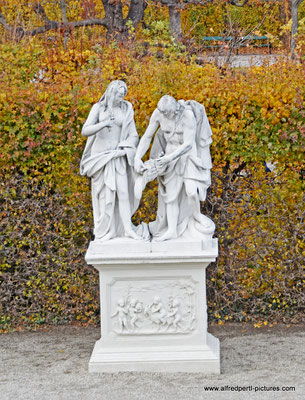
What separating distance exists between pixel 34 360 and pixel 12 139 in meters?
2.42

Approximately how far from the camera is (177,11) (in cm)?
1672

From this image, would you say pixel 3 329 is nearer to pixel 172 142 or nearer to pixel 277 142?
pixel 172 142

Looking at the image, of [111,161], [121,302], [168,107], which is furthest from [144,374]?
[168,107]

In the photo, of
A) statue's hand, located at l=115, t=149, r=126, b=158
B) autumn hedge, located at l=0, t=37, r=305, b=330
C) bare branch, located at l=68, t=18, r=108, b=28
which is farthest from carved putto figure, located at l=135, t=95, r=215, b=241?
bare branch, located at l=68, t=18, r=108, b=28

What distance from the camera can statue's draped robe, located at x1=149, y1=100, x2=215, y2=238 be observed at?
7.10 m

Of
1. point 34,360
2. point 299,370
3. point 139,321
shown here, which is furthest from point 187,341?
point 34,360

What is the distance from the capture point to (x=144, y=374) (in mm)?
7086

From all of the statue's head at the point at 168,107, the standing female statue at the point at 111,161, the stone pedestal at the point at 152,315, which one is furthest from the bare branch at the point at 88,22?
the stone pedestal at the point at 152,315

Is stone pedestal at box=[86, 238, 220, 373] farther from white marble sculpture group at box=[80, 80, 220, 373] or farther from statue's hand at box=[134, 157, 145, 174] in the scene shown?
statue's hand at box=[134, 157, 145, 174]

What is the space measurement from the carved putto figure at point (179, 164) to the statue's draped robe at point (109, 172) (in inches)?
7.6

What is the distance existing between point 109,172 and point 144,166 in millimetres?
358

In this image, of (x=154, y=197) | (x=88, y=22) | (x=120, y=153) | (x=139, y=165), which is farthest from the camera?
(x=88, y=22)

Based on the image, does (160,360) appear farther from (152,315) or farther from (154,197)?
(154,197)

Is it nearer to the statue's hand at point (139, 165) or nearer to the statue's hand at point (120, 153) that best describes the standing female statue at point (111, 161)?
the statue's hand at point (120, 153)
